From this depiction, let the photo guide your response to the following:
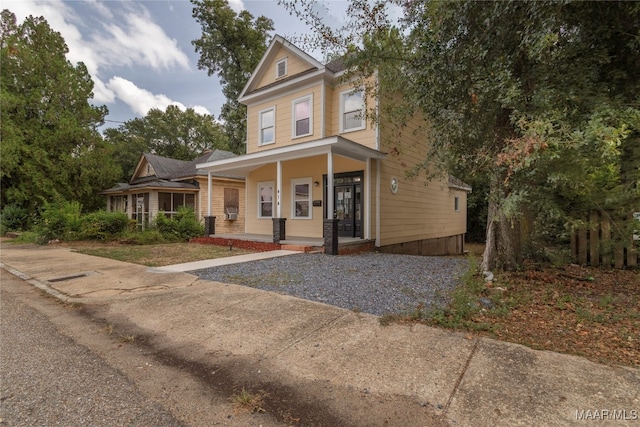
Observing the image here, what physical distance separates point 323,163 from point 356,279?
6.31 meters

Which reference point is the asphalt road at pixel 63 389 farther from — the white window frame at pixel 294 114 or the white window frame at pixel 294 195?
the white window frame at pixel 294 114

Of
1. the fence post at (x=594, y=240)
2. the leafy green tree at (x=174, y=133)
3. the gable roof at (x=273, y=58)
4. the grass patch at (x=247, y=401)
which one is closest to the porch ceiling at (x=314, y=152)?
the gable roof at (x=273, y=58)

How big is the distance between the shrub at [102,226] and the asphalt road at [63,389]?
1017cm

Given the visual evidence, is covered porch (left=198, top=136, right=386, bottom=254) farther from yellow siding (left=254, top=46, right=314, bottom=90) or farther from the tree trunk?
the tree trunk

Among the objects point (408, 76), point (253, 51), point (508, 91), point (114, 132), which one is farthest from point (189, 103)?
point (508, 91)

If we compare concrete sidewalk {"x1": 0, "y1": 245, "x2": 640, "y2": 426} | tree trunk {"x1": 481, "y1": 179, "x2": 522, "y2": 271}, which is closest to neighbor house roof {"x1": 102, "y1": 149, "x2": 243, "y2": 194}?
concrete sidewalk {"x1": 0, "y1": 245, "x2": 640, "y2": 426}

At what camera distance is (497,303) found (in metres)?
3.93

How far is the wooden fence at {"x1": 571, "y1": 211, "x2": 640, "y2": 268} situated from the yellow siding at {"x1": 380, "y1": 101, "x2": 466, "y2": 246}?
3.66 m

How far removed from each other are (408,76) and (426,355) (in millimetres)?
5124

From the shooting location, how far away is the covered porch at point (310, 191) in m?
8.77

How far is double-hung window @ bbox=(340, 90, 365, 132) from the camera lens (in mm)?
10312

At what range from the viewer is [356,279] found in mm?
5480

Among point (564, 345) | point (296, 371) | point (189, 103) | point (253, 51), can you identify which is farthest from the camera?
point (189, 103)

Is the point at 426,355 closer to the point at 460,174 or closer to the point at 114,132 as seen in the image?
the point at 460,174
